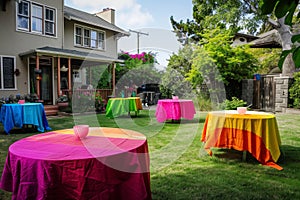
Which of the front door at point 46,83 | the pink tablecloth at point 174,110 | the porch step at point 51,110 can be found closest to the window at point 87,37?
the front door at point 46,83

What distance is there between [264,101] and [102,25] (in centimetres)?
1048

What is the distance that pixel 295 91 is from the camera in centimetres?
962

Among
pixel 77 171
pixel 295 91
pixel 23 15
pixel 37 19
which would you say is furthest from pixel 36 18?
pixel 295 91

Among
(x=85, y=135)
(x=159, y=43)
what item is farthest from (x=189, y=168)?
(x=159, y=43)

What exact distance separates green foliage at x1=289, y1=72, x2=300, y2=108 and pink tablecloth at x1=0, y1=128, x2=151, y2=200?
954 cm

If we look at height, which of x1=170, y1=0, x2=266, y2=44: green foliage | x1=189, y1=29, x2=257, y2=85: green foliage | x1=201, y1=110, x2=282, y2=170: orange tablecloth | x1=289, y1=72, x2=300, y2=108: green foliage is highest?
x1=170, y1=0, x2=266, y2=44: green foliage

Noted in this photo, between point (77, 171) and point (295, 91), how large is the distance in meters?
10.3

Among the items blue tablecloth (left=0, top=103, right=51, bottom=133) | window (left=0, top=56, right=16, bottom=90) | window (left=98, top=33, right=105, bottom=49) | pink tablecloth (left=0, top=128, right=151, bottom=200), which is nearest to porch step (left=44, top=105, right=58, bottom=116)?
window (left=0, top=56, right=16, bottom=90)

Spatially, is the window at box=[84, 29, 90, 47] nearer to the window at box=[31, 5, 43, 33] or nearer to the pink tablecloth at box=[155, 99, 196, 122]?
the window at box=[31, 5, 43, 33]

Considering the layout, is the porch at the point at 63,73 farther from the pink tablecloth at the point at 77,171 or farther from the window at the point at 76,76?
the pink tablecloth at the point at 77,171

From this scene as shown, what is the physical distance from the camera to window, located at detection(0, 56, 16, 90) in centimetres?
1053

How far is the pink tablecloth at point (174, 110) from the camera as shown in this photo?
764 centimetres

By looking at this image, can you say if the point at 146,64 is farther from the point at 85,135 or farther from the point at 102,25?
the point at 85,135

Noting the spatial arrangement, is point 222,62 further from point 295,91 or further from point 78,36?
point 78,36
